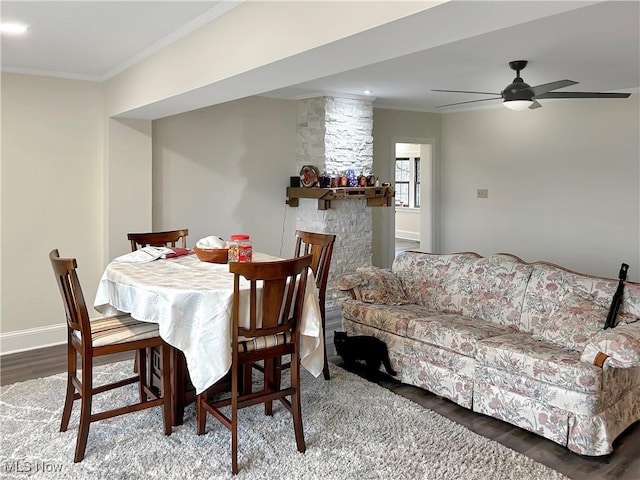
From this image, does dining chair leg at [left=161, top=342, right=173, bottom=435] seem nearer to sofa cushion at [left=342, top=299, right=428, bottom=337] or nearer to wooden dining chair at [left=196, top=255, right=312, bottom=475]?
wooden dining chair at [left=196, top=255, right=312, bottom=475]

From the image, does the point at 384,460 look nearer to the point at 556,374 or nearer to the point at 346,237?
the point at 556,374

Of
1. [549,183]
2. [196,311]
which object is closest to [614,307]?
[196,311]

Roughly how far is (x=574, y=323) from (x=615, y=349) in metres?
0.62

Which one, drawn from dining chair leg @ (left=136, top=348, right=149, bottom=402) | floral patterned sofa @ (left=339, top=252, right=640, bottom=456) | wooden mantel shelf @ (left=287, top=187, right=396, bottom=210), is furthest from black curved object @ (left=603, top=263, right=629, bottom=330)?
wooden mantel shelf @ (left=287, top=187, right=396, bottom=210)

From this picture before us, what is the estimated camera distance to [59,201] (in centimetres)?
480

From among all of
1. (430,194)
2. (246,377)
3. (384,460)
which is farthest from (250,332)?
(430,194)

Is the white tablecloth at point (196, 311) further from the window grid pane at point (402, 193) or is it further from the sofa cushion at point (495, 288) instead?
the window grid pane at point (402, 193)

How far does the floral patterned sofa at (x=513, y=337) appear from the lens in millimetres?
2848

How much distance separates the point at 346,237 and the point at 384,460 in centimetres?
378

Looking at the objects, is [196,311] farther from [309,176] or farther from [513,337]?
[309,176]

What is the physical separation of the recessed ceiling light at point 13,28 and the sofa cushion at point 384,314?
293 centimetres

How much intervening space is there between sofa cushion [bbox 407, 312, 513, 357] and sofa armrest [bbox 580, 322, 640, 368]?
68 centimetres

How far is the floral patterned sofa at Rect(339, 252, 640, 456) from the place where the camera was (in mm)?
2848
